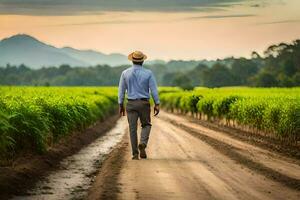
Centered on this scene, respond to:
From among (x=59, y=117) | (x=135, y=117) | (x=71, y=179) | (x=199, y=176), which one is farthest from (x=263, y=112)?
(x=71, y=179)

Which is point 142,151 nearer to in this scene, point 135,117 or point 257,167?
point 135,117

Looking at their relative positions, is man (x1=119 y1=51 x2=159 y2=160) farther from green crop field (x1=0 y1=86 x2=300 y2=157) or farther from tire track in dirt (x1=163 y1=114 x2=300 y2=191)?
tire track in dirt (x1=163 y1=114 x2=300 y2=191)

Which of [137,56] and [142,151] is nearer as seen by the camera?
[142,151]

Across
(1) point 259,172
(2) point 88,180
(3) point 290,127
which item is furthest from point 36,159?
(3) point 290,127

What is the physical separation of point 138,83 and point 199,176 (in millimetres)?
4601

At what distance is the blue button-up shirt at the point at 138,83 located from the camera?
17.4 meters

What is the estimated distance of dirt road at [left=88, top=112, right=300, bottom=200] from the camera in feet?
36.8

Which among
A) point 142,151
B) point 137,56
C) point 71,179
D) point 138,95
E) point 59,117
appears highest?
point 137,56

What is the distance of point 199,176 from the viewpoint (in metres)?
13.5

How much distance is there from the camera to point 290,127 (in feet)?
79.2

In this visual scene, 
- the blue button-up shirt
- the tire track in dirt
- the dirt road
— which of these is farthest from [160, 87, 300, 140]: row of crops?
the blue button-up shirt

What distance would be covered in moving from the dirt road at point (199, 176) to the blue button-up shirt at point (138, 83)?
171cm

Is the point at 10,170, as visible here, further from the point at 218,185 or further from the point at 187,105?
the point at 187,105

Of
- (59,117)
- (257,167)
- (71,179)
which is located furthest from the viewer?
(59,117)
